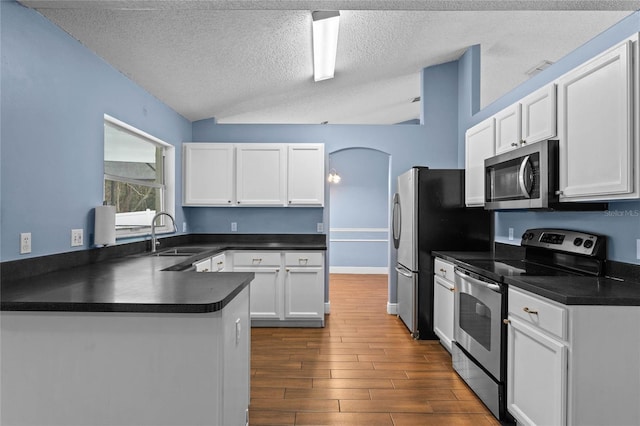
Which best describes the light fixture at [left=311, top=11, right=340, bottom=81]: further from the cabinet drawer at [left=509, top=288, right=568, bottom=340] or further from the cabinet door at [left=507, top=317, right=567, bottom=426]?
the cabinet door at [left=507, top=317, right=567, bottom=426]

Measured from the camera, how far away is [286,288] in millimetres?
4215

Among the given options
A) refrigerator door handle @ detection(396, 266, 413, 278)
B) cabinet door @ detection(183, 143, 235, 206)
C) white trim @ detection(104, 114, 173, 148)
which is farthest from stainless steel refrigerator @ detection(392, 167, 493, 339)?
white trim @ detection(104, 114, 173, 148)

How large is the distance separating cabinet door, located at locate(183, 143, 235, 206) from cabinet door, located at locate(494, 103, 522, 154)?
2.91 metres

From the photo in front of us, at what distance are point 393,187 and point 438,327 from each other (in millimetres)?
1893

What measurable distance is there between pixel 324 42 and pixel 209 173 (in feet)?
7.07

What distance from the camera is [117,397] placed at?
1549 millimetres

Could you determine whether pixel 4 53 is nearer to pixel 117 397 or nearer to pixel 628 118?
pixel 117 397

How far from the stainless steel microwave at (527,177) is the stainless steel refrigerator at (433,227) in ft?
2.59

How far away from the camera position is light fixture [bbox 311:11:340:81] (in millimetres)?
2829

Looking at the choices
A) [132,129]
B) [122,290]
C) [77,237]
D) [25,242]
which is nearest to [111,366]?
[122,290]

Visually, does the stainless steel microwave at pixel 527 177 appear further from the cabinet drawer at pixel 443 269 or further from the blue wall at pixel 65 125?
the cabinet drawer at pixel 443 269

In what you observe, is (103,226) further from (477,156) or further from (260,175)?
(477,156)

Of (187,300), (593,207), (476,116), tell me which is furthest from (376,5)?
(476,116)

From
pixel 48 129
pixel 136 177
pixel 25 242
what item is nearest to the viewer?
pixel 25 242
